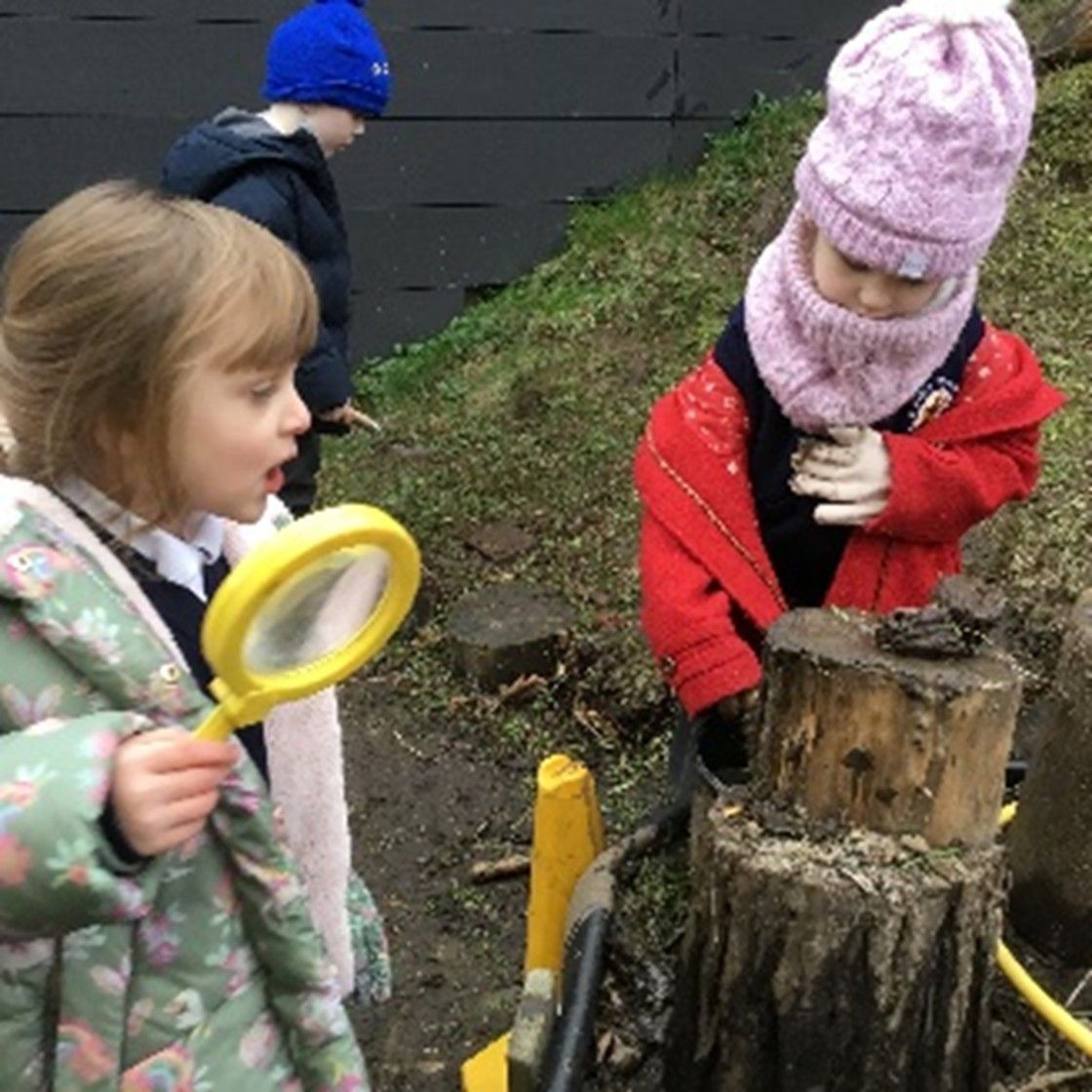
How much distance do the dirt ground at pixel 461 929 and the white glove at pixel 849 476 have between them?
75cm

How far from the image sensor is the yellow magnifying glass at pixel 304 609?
4.59 ft

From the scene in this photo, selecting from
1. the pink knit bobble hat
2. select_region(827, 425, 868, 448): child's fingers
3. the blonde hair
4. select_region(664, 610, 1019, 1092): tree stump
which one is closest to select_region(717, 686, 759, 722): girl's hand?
select_region(664, 610, 1019, 1092): tree stump

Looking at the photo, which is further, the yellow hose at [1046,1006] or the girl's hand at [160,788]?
the yellow hose at [1046,1006]

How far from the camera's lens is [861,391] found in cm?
240

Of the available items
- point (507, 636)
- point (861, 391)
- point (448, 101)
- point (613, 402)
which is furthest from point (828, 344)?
point (448, 101)

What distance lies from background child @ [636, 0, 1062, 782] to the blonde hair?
987 mm

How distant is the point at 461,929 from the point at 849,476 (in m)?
1.56

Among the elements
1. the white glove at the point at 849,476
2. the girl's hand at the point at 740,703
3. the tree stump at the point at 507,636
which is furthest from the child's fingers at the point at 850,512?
the tree stump at the point at 507,636

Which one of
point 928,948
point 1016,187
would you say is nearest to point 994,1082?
point 928,948

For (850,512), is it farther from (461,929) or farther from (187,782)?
(461,929)

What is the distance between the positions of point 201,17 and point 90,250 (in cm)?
481

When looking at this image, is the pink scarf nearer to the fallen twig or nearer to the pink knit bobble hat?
the pink knit bobble hat

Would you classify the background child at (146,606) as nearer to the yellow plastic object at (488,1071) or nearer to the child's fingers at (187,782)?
the child's fingers at (187,782)

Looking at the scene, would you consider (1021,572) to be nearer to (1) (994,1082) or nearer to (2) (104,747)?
(1) (994,1082)
